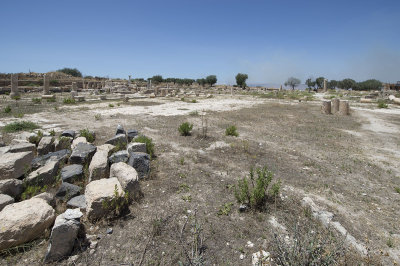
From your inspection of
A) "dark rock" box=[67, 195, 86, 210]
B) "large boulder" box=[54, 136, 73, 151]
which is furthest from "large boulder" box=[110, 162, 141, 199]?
"large boulder" box=[54, 136, 73, 151]

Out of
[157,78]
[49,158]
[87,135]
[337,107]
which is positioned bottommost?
[49,158]

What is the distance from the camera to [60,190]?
377 centimetres

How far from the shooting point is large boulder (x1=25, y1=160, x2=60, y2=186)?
4012 mm

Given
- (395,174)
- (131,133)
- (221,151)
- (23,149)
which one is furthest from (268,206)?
(23,149)

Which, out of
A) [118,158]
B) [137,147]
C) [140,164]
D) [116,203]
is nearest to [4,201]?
[116,203]

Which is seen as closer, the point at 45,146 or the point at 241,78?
the point at 45,146

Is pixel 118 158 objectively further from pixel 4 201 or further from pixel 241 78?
pixel 241 78

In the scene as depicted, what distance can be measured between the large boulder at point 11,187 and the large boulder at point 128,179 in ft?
4.89

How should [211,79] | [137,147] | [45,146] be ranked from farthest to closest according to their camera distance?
[211,79]
[45,146]
[137,147]

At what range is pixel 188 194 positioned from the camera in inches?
165

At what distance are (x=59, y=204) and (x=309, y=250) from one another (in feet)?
12.0

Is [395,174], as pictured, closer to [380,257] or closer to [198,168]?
[380,257]

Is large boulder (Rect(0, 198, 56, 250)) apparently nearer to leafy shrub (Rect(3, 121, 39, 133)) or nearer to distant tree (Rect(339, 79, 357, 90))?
leafy shrub (Rect(3, 121, 39, 133))

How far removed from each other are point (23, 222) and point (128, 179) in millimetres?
1454
